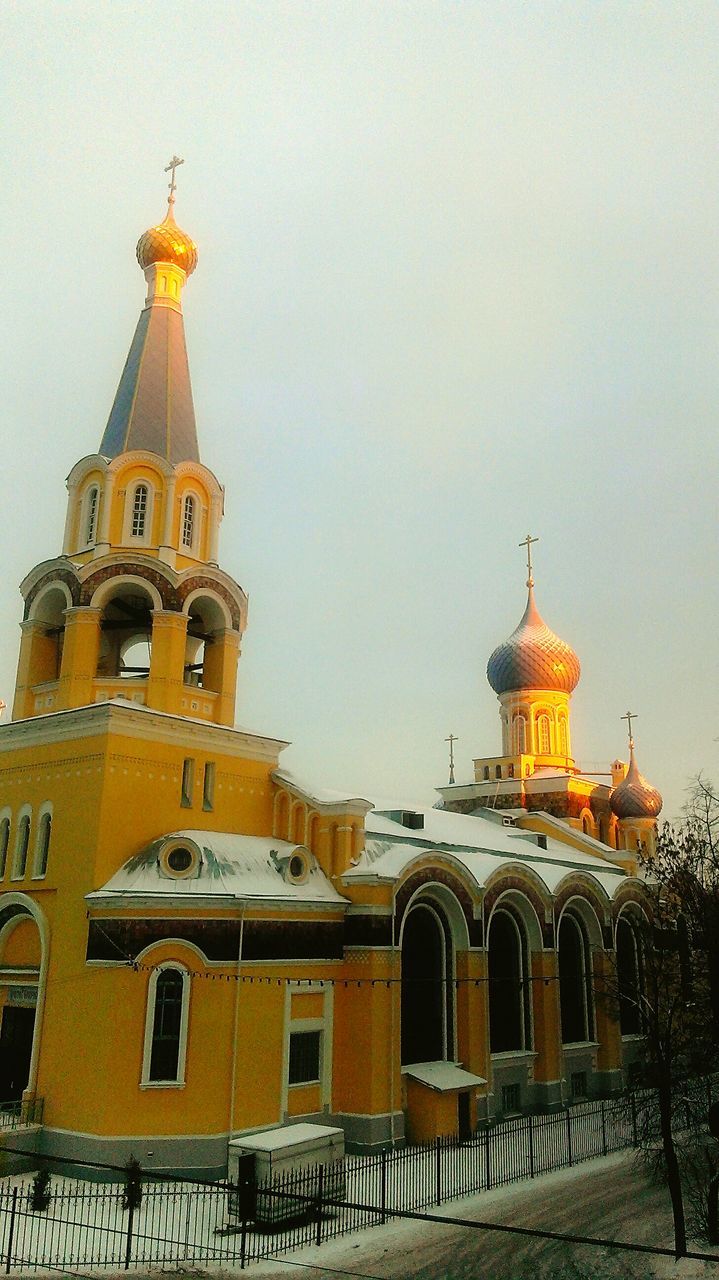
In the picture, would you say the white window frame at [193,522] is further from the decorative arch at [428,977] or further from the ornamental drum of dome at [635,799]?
the ornamental drum of dome at [635,799]

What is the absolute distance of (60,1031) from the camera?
21.0 meters

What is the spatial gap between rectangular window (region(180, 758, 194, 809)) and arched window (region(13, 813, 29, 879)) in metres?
3.67

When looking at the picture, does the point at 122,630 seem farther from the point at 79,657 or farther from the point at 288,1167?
the point at 288,1167

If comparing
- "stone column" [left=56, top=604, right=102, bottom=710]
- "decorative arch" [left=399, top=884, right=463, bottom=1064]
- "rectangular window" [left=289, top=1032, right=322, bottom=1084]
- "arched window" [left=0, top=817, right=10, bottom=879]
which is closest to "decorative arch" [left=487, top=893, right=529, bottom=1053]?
"decorative arch" [left=399, top=884, right=463, bottom=1064]

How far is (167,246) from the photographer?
2853 centimetres

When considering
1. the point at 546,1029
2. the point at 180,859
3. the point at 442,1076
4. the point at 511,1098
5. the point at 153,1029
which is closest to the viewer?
the point at 153,1029

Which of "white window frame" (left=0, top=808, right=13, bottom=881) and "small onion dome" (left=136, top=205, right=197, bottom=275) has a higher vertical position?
"small onion dome" (left=136, top=205, right=197, bottom=275)

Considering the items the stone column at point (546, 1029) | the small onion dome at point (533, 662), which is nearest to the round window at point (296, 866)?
the stone column at point (546, 1029)

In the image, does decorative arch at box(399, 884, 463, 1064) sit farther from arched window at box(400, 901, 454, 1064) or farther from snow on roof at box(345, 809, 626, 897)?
snow on roof at box(345, 809, 626, 897)

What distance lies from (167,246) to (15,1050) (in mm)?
21158

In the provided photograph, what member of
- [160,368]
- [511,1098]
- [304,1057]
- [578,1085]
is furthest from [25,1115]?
[160,368]

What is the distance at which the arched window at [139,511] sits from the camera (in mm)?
25703

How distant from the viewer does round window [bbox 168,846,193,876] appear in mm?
22047

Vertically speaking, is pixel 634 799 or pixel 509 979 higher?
pixel 634 799
